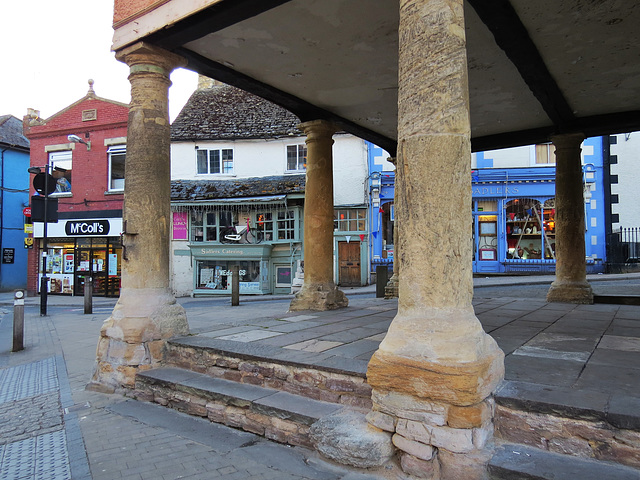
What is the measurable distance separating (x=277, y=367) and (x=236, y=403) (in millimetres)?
417

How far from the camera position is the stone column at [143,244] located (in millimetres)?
4348

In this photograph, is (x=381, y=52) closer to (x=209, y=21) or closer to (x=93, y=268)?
(x=209, y=21)

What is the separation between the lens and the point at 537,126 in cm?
740

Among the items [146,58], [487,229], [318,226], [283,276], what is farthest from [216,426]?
[487,229]

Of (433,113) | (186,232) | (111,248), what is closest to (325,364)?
(433,113)

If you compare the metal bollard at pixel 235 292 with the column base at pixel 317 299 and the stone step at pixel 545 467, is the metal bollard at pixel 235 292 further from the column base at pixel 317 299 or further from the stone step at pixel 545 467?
the stone step at pixel 545 467

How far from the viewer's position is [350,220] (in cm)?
1678

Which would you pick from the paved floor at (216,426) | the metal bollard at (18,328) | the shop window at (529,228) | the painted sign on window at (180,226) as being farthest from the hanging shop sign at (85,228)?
the shop window at (529,228)

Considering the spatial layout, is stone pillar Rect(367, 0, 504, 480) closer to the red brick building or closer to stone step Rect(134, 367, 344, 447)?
stone step Rect(134, 367, 344, 447)

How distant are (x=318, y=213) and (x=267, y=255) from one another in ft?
34.4

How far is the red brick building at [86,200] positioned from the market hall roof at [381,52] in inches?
545

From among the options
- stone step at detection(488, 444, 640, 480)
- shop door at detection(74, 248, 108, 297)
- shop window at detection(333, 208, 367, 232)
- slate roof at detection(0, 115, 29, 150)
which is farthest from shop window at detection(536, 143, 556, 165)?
slate roof at detection(0, 115, 29, 150)

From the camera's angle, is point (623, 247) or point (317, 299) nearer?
point (317, 299)

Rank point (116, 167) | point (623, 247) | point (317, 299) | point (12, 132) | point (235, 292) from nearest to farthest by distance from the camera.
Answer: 1. point (317, 299)
2. point (235, 292)
3. point (623, 247)
4. point (116, 167)
5. point (12, 132)
